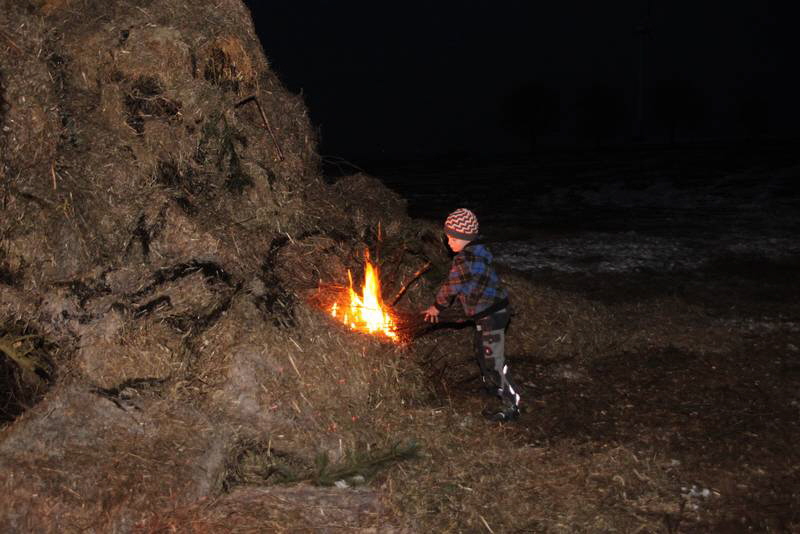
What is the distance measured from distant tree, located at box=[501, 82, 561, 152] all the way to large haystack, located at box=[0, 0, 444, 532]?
7758 cm

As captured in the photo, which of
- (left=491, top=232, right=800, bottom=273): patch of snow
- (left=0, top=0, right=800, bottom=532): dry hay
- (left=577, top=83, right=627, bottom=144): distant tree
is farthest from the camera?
(left=577, top=83, right=627, bottom=144): distant tree

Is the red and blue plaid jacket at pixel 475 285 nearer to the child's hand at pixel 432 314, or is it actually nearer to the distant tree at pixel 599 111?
the child's hand at pixel 432 314

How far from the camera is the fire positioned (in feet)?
23.2

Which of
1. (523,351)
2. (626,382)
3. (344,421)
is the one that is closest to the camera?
(344,421)

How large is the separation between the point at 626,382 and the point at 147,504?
4.88 m

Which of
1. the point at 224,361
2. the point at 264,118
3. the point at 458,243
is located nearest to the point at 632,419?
the point at 458,243

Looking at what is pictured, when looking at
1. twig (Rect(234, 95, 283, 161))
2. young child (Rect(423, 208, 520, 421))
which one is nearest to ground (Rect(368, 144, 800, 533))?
young child (Rect(423, 208, 520, 421))

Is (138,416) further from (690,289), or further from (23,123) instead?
(690,289)

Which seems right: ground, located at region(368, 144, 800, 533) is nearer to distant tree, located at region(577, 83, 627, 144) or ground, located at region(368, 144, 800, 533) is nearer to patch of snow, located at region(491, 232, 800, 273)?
patch of snow, located at region(491, 232, 800, 273)

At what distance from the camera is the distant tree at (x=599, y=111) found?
268 ft

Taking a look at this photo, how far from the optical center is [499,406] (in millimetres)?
6574

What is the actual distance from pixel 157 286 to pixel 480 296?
108 inches

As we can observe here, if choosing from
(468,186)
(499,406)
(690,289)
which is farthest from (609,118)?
(499,406)

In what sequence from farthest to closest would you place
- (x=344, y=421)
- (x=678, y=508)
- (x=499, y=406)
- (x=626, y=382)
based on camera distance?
(x=626, y=382)
(x=499, y=406)
(x=344, y=421)
(x=678, y=508)
